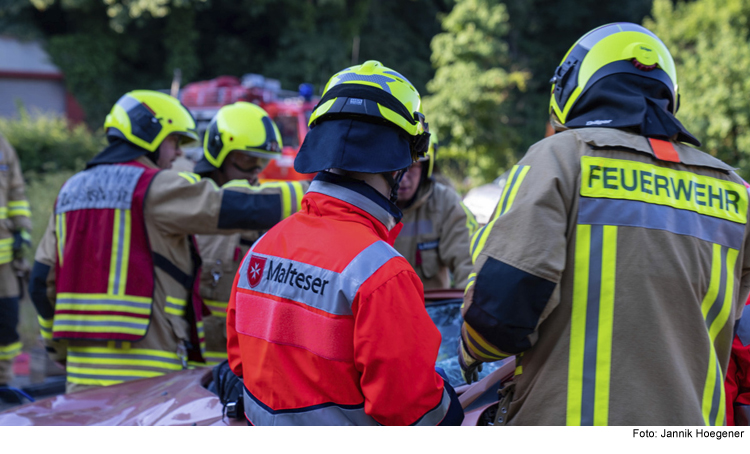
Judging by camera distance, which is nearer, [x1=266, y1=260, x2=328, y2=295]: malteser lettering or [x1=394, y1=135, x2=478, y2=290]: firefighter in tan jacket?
[x1=266, y1=260, x2=328, y2=295]: malteser lettering

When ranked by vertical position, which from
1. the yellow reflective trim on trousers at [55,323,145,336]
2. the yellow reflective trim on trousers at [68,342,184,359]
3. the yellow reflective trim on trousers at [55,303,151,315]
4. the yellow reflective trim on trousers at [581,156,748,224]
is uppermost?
the yellow reflective trim on trousers at [581,156,748,224]

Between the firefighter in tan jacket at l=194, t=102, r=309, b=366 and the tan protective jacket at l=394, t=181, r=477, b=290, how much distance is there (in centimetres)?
97

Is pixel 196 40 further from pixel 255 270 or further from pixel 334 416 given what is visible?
pixel 334 416

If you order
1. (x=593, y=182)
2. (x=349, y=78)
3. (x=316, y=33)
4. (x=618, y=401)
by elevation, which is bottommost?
(x=618, y=401)

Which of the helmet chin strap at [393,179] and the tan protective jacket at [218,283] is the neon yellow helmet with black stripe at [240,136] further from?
the helmet chin strap at [393,179]

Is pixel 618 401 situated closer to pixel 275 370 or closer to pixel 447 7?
pixel 275 370

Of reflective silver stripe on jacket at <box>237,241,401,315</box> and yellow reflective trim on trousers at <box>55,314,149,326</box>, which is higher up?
reflective silver stripe on jacket at <box>237,241,401,315</box>

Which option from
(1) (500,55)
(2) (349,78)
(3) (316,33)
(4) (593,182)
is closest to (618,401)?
(4) (593,182)

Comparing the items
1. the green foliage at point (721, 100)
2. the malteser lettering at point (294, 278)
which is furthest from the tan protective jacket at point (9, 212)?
the green foliage at point (721, 100)

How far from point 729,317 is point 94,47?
73.6 feet

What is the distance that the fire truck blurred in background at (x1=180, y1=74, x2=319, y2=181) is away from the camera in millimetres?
9953

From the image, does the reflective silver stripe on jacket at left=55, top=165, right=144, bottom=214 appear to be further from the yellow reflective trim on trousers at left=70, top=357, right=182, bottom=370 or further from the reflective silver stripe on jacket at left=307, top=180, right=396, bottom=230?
the reflective silver stripe on jacket at left=307, top=180, right=396, bottom=230

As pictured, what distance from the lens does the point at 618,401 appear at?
1549mm

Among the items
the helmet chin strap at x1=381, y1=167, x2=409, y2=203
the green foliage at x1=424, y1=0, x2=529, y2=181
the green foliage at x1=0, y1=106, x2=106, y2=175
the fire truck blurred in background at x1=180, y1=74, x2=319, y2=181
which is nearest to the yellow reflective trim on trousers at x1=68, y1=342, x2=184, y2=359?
the helmet chin strap at x1=381, y1=167, x2=409, y2=203
